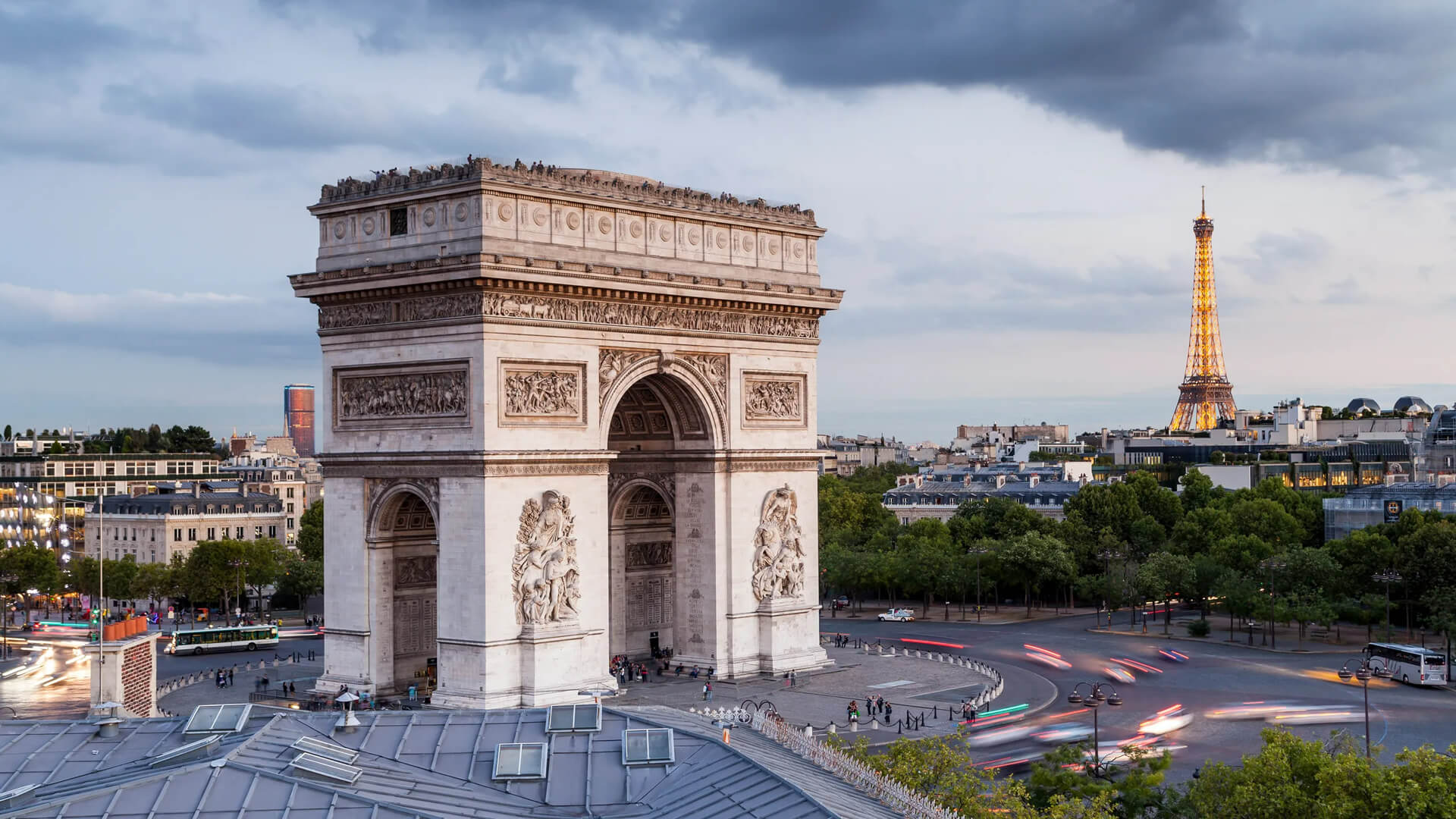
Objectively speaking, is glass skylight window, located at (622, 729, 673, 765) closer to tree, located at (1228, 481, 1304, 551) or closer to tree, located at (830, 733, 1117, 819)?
tree, located at (830, 733, 1117, 819)

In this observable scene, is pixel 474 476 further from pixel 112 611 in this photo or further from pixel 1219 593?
pixel 112 611

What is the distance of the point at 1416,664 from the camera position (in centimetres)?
5884

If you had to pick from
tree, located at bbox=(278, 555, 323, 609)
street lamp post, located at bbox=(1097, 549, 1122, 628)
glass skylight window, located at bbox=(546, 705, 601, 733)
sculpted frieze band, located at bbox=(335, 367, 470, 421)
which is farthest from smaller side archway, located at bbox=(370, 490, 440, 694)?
tree, located at bbox=(278, 555, 323, 609)

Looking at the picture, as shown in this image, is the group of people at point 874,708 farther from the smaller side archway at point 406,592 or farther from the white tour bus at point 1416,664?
the white tour bus at point 1416,664

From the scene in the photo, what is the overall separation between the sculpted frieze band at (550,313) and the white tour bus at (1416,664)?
2690 cm

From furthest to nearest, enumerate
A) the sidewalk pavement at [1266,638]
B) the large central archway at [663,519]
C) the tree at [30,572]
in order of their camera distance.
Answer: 1. the tree at [30,572]
2. the sidewalk pavement at [1266,638]
3. the large central archway at [663,519]

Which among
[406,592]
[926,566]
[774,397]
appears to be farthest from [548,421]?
[926,566]

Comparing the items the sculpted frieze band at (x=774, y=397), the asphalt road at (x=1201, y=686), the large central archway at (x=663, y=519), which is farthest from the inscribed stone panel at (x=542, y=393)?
the asphalt road at (x=1201, y=686)

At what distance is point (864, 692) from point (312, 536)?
5550 cm

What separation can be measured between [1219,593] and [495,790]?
2556 inches

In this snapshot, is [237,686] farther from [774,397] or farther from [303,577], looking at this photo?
[303,577]

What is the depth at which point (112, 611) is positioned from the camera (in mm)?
99500

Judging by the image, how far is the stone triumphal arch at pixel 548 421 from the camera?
43.7 metres

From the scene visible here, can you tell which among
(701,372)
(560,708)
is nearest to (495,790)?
(560,708)
